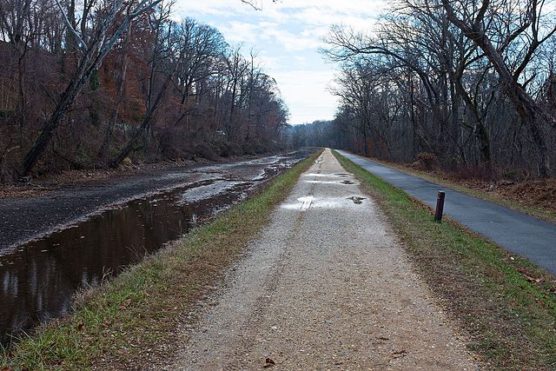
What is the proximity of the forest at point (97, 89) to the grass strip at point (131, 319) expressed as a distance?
1550 centimetres

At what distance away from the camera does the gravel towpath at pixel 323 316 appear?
4.37m

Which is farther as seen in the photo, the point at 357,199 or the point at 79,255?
the point at 357,199

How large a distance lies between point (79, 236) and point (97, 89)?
2402 centimetres

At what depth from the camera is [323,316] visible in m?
5.45

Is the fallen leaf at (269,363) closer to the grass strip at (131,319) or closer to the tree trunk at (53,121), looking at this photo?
the grass strip at (131,319)

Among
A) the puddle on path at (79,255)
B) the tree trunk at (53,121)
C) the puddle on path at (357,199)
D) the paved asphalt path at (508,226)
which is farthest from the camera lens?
the tree trunk at (53,121)

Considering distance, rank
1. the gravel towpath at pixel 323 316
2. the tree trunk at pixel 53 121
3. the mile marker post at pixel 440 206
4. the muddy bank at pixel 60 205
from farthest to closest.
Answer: the tree trunk at pixel 53 121
the mile marker post at pixel 440 206
the muddy bank at pixel 60 205
the gravel towpath at pixel 323 316

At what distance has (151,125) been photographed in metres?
41.5

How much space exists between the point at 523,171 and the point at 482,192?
4856mm

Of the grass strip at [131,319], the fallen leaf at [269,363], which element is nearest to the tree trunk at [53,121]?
the grass strip at [131,319]

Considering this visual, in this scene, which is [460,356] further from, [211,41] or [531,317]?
[211,41]

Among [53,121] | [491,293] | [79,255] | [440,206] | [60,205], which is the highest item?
[53,121]

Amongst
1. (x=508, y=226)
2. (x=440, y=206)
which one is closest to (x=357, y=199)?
(x=440, y=206)

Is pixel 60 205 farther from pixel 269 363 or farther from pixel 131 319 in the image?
pixel 269 363
